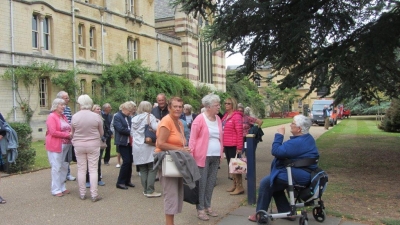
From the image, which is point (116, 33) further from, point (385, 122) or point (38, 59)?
point (385, 122)

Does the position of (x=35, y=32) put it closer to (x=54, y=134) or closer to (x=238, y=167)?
(x=54, y=134)

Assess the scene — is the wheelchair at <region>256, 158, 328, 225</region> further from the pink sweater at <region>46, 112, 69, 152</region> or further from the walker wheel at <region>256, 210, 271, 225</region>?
the pink sweater at <region>46, 112, 69, 152</region>

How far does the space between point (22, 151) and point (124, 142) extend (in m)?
3.77

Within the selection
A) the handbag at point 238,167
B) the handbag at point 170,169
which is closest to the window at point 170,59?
the handbag at point 238,167

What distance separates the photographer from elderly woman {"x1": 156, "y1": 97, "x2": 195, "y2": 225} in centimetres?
517

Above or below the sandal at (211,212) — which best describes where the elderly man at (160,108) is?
above

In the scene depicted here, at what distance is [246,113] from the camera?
1012cm

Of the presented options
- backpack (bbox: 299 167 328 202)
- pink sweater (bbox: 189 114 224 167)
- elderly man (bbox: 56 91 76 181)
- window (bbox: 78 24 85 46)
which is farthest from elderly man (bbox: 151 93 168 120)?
window (bbox: 78 24 85 46)

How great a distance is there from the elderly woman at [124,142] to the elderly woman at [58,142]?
1038mm

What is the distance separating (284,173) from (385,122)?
22861 mm

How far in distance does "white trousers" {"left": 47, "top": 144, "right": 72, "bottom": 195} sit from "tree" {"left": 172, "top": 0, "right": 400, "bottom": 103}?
5.48 meters

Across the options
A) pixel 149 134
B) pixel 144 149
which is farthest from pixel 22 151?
pixel 149 134

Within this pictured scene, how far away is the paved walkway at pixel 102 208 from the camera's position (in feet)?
19.5

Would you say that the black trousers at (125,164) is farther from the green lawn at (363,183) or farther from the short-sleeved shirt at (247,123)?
the green lawn at (363,183)
